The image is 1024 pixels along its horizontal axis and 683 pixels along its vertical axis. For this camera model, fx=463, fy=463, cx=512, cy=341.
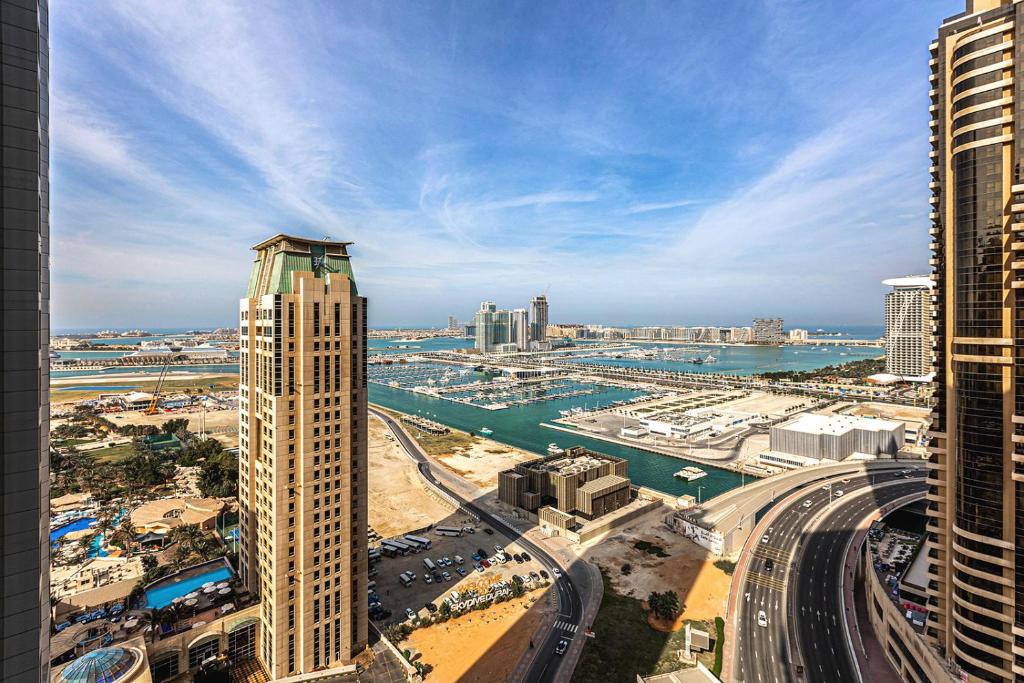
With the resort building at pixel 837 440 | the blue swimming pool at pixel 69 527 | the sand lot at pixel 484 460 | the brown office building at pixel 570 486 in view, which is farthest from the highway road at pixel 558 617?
the resort building at pixel 837 440

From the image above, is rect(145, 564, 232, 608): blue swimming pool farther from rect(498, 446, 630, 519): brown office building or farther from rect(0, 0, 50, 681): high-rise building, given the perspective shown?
rect(498, 446, 630, 519): brown office building

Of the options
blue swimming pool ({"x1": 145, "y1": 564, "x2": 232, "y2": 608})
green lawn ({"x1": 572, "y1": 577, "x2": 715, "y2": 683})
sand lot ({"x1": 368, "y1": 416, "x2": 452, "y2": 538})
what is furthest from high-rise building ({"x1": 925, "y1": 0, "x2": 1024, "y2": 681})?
sand lot ({"x1": 368, "y1": 416, "x2": 452, "y2": 538})

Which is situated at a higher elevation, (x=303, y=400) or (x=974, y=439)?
(x=303, y=400)

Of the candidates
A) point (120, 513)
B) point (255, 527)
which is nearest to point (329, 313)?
point (255, 527)

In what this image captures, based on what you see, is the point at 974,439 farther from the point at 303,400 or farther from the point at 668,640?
the point at 303,400

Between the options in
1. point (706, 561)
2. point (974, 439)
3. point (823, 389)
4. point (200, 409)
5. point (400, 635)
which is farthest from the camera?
point (823, 389)

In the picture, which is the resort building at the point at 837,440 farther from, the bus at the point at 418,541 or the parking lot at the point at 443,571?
the bus at the point at 418,541
